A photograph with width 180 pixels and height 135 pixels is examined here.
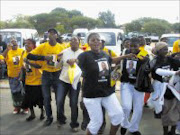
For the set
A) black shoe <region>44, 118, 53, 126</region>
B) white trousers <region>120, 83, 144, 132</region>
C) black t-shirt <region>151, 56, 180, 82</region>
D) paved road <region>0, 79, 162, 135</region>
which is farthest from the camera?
black shoe <region>44, 118, 53, 126</region>

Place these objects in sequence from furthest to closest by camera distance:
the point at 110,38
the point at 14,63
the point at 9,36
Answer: the point at 110,38, the point at 9,36, the point at 14,63

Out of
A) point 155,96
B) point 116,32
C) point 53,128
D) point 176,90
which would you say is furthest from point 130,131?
point 116,32

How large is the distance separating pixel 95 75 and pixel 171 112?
1524 millimetres

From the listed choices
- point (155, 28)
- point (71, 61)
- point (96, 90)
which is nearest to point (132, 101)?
point (96, 90)

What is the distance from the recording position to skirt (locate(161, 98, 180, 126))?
4344 mm

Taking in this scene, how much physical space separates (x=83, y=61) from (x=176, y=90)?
5.35 ft

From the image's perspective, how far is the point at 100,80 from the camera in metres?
3.80

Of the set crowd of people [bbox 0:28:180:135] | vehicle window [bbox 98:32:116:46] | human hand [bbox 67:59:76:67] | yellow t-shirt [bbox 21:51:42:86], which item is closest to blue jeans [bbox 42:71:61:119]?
crowd of people [bbox 0:28:180:135]

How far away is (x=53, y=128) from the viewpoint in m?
5.14

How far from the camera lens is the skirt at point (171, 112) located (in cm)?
434

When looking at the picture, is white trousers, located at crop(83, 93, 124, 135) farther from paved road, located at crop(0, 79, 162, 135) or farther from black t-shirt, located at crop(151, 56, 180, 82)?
paved road, located at crop(0, 79, 162, 135)

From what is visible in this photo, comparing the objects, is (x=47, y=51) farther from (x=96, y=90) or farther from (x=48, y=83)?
(x=96, y=90)

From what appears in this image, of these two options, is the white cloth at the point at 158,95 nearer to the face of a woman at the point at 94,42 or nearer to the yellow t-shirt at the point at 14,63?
the face of a woman at the point at 94,42

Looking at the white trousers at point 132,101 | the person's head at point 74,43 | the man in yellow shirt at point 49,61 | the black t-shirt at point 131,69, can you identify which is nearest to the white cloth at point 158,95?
the white trousers at point 132,101
